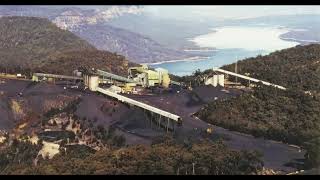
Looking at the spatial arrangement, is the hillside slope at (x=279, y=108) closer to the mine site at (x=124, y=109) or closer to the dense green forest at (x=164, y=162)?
the mine site at (x=124, y=109)

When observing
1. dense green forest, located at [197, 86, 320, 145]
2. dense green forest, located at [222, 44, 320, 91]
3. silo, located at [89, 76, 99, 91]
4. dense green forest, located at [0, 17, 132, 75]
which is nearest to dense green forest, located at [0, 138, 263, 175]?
dense green forest, located at [197, 86, 320, 145]

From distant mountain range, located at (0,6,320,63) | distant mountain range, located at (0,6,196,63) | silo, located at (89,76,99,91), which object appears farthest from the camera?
distant mountain range, located at (0,6,196,63)

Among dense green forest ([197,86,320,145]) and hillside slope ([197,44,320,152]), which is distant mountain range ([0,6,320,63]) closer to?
hillside slope ([197,44,320,152])

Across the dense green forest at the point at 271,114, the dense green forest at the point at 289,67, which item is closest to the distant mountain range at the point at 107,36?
the dense green forest at the point at 289,67

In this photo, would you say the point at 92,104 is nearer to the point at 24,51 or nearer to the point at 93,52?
the point at 93,52

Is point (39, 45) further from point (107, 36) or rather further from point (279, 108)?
point (279, 108)

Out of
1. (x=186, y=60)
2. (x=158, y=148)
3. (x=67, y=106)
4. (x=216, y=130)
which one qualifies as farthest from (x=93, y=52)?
(x=158, y=148)
